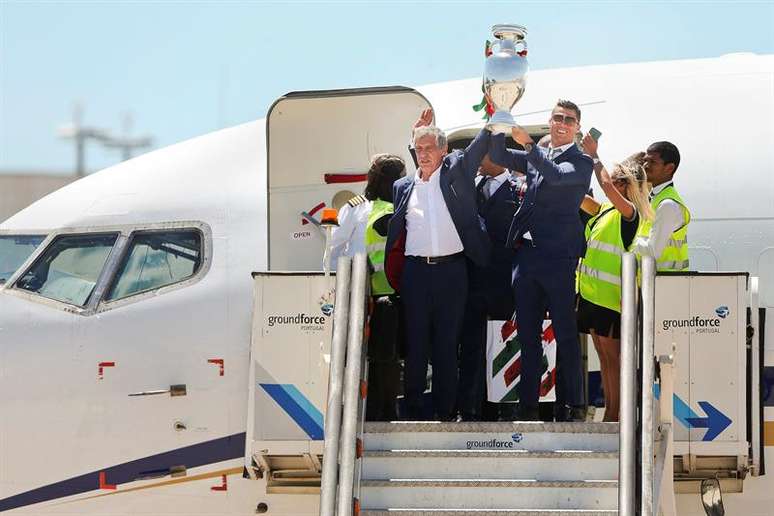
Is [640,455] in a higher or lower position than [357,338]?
lower

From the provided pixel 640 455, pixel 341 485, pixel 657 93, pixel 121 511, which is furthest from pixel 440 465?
pixel 657 93

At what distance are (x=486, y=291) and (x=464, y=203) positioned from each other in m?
0.63

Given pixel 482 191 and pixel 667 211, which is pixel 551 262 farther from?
pixel 667 211

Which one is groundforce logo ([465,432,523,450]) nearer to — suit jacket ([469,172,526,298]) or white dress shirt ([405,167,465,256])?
suit jacket ([469,172,526,298])

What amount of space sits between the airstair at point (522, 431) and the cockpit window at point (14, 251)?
6.86ft

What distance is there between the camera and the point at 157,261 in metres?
9.44

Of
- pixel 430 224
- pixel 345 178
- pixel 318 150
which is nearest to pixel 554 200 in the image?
pixel 430 224

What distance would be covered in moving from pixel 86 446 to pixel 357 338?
2626 millimetres

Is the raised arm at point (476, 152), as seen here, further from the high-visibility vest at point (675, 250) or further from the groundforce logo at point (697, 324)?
the groundforce logo at point (697, 324)

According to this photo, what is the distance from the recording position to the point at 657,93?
9.90 metres

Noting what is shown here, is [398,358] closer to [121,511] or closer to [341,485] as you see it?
[341,485]

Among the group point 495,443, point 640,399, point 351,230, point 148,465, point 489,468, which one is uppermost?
point 351,230

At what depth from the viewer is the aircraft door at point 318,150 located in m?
9.33

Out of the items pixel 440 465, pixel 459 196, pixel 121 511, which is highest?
pixel 459 196
